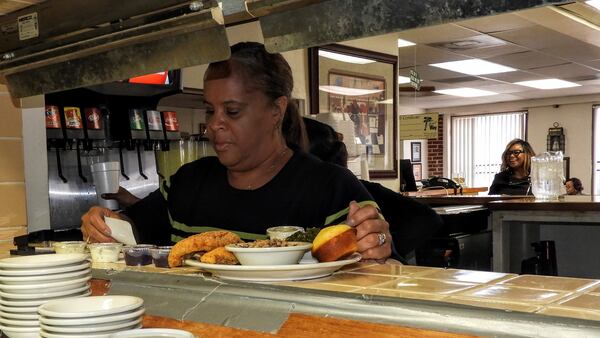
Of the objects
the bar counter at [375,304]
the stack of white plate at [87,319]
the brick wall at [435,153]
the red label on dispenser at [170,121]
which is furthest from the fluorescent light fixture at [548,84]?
the stack of white plate at [87,319]

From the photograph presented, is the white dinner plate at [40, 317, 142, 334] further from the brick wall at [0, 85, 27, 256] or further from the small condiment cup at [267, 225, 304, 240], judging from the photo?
the brick wall at [0, 85, 27, 256]

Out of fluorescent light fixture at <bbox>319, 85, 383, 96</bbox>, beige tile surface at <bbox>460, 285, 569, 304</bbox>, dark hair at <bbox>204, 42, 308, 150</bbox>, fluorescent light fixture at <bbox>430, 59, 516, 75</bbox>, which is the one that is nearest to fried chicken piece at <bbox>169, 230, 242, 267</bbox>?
beige tile surface at <bbox>460, 285, 569, 304</bbox>

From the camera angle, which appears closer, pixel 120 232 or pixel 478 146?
pixel 120 232

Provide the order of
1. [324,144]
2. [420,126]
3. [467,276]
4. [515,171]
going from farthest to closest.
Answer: [420,126] < [515,171] < [324,144] < [467,276]

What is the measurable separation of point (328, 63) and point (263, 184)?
313cm

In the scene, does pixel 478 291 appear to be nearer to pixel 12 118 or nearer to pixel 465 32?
pixel 12 118

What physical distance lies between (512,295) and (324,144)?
4.95 feet

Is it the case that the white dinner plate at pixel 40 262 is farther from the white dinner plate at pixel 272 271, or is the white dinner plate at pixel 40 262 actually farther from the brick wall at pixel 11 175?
the brick wall at pixel 11 175

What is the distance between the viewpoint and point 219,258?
1265mm

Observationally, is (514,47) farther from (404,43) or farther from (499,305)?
(499,305)

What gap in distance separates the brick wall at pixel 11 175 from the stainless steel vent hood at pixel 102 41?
536 mm

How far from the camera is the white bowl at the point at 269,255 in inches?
45.4

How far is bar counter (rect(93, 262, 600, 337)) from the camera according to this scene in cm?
88

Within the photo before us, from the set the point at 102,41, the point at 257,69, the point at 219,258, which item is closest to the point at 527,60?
the point at 257,69
